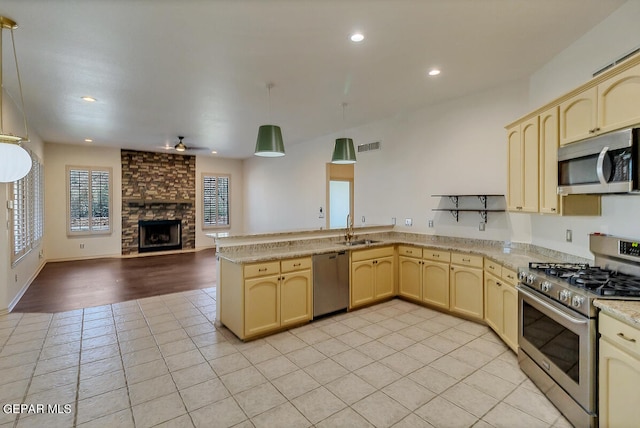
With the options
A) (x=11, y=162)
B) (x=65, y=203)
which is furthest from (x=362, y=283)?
(x=65, y=203)

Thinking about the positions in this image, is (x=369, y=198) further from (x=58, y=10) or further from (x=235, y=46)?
(x=58, y=10)

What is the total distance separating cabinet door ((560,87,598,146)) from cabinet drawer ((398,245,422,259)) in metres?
2.18

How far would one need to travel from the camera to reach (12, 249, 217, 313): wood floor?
479cm

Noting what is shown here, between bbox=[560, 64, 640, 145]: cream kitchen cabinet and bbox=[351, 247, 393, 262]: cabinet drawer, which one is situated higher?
bbox=[560, 64, 640, 145]: cream kitchen cabinet

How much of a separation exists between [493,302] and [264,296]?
248cm

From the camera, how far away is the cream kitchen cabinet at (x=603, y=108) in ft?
6.57

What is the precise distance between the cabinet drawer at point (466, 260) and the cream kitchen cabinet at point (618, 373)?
184 centimetres

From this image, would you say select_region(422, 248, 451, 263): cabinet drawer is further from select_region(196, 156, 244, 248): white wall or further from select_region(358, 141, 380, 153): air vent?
select_region(196, 156, 244, 248): white wall

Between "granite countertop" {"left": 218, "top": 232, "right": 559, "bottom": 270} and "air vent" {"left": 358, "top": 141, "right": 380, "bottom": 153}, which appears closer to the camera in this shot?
"granite countertop" {"left": 218, "top": 232, "right": 559, "bottom": 270}

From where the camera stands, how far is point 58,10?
2.36m

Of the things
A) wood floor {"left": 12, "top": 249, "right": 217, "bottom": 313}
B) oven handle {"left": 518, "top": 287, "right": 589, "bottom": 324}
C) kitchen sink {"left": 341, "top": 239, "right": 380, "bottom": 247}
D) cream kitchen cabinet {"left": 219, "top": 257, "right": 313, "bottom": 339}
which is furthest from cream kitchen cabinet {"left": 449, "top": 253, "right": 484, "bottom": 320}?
wood floor {"left": 12, "top": 249, "right": 217, "bottom": 313}

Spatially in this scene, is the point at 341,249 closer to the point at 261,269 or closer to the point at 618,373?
the point at 261,269

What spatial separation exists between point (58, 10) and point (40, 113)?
378 centimetres

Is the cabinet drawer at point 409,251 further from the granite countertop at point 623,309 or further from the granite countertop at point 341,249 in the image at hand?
the granite countertop at point 623,309
